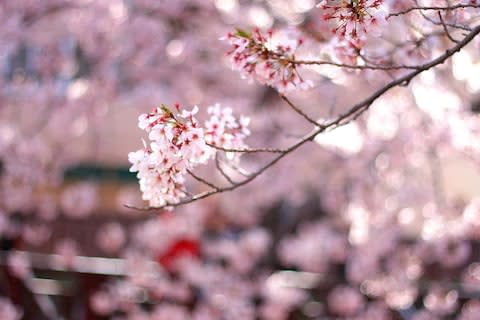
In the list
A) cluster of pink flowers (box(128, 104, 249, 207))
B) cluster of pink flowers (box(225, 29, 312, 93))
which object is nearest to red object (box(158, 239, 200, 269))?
cluster of pink flowers (box(225, 29, 312, 93))

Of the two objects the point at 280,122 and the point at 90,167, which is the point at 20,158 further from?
the point at 90,167

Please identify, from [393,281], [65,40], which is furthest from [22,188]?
[393,281]

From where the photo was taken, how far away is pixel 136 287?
20.9 ft

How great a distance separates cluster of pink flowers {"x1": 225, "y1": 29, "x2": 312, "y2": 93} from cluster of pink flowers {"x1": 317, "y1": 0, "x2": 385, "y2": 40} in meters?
0.35

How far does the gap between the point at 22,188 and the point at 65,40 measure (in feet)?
4.89

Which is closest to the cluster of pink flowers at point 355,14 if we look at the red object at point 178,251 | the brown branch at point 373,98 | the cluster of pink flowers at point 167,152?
the brown branch at point 373,98

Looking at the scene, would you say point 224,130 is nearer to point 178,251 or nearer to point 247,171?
point 247,171

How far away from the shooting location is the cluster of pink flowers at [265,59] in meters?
2.47

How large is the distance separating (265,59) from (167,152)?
546mm

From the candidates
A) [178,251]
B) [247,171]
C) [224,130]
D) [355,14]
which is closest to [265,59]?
[224,130]

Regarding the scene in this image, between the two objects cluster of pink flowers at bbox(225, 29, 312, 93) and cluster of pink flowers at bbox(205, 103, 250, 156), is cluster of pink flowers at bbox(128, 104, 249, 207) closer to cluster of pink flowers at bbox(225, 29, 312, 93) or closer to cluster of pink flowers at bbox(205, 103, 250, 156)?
cluster of pink flowers at bbox(205, 103, 250, 156)

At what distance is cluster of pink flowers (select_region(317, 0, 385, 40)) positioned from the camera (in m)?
2.12

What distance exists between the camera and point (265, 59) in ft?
8.28

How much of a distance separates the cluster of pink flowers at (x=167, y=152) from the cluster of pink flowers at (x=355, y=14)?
19.2 inches
